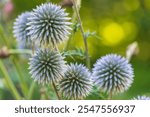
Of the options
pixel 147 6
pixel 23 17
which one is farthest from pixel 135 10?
pixel 23 17

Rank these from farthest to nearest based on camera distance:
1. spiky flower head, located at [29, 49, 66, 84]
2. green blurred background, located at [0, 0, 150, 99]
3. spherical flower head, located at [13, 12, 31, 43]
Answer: green blurred background, located at [0, 0, 150, 99]
spherical flower head, located at [13, 12, 31, 43]
spiky flower head, located at [29, 49, 66, 84]

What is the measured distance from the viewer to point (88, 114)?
152 cm

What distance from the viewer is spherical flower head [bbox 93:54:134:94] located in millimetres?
1558

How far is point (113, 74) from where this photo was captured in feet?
5.27

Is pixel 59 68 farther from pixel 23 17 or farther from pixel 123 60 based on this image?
pixel 23 17

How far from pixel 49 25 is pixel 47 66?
0.41 ft

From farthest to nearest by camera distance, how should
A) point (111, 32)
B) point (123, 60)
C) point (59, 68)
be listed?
1. point (111, 32)
2. point (123, 60)
3. point (59, 68)

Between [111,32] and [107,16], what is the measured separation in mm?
359

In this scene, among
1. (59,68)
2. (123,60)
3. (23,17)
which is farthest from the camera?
(23,17)

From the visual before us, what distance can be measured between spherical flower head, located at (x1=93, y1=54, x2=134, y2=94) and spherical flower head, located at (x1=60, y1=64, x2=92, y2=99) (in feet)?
0.16

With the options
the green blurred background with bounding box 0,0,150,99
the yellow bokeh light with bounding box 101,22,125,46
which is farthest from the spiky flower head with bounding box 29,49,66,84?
the yellow bokeh light with bounding box 101,22,125,46

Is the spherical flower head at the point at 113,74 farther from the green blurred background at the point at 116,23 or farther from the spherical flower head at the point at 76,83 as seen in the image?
the green blurred background at the point at 116,23

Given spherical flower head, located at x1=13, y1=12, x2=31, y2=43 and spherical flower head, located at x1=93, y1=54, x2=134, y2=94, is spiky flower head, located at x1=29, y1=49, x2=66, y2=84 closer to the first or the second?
spherical flower head, located at x1=93, y1=54, x2=134, y2=94

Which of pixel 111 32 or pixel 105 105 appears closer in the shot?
pixel 105 105
